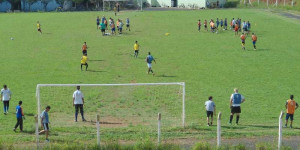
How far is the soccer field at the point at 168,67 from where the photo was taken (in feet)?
63.4

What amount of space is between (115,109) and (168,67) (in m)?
11.1

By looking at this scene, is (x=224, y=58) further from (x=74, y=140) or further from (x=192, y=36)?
(x=74, y=140)

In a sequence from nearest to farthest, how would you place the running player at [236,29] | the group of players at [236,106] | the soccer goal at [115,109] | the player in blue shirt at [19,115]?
the player in blue shirt at [19,115], the soccer goal at [115,109], the group of players at [236,106], the running player at [236,29]

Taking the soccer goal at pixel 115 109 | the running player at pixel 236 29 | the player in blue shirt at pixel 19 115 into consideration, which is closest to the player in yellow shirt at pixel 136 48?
the soccer goal at pixel 115 109

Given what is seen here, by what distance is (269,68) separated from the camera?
3234cm

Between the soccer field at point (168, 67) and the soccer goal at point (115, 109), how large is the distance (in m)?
0.13

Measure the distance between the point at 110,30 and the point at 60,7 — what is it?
109ft

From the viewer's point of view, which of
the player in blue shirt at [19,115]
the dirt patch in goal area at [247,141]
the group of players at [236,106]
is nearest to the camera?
the dirt patch in goal area at [247,141]

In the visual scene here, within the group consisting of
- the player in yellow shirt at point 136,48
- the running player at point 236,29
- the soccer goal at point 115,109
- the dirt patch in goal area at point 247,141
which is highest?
the running player at point 236,29

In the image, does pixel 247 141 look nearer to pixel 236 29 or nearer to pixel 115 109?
pixel 115 109

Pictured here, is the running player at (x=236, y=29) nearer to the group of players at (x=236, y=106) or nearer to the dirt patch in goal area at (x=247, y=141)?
the group of players at (x=236, y=106)

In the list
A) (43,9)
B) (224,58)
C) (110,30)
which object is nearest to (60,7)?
(43,9)

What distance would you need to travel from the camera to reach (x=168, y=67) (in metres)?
32.6

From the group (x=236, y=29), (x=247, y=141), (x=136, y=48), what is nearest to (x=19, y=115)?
(x=247, y=141)
